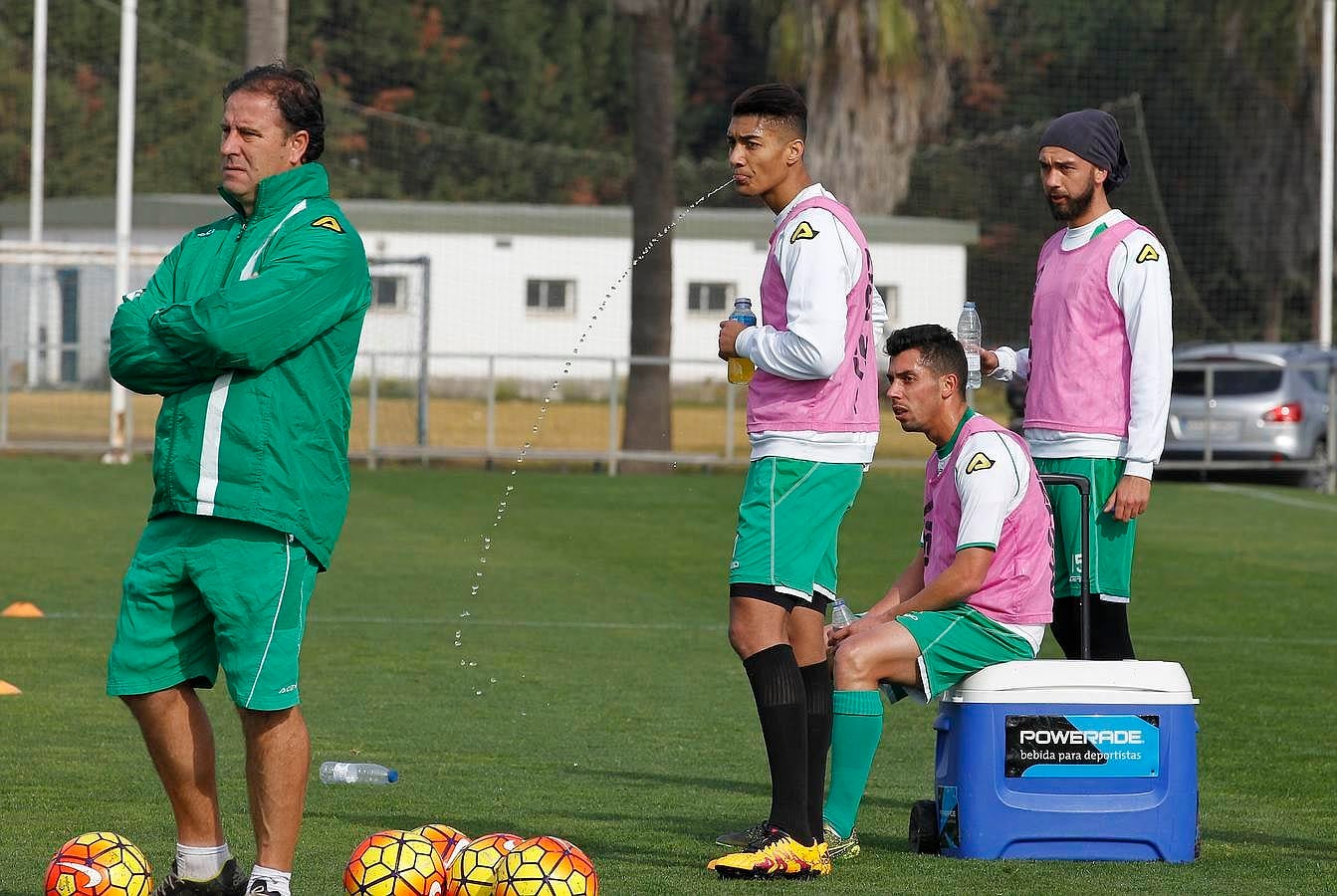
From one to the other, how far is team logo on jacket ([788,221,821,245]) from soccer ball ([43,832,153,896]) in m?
2.28

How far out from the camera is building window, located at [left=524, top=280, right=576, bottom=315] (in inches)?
1710

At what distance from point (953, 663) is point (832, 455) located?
699mm

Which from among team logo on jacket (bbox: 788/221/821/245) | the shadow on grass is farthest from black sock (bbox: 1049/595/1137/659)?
team logo on jacket (bbox: 788/221/821/245)

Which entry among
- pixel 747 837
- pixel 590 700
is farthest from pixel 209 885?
pixel 590 700

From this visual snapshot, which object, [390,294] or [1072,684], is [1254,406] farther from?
[1072,684]

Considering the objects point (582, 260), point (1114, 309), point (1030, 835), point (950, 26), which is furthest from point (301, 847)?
point (582, 260)

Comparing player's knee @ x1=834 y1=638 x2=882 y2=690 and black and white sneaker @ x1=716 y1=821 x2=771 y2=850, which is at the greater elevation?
player's knee @ x1=834 y1=638 x2=882 y2=690

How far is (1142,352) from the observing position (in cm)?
625

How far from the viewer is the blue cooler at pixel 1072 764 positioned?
19.4ft

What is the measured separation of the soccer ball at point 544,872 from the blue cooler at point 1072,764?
1.34m

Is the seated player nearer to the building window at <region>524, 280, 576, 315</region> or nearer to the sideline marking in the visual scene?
the sideline marking

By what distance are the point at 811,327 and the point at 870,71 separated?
30.2 metres

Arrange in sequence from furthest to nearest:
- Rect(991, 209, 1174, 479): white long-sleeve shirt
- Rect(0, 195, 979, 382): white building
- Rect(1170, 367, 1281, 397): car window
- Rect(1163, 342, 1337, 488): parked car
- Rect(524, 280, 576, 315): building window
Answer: Rect(524, 280, 576, 315): building window
Rect(0, 195, 979, 382): white building
Rect(1170, 367, 1281, 397): car window
Rect(1163, 342, 1337, 488): parked car
Rect(991, 209, 1174, 479): white long-sleeve shirt

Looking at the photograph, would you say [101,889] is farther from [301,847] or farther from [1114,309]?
[1114,309]
